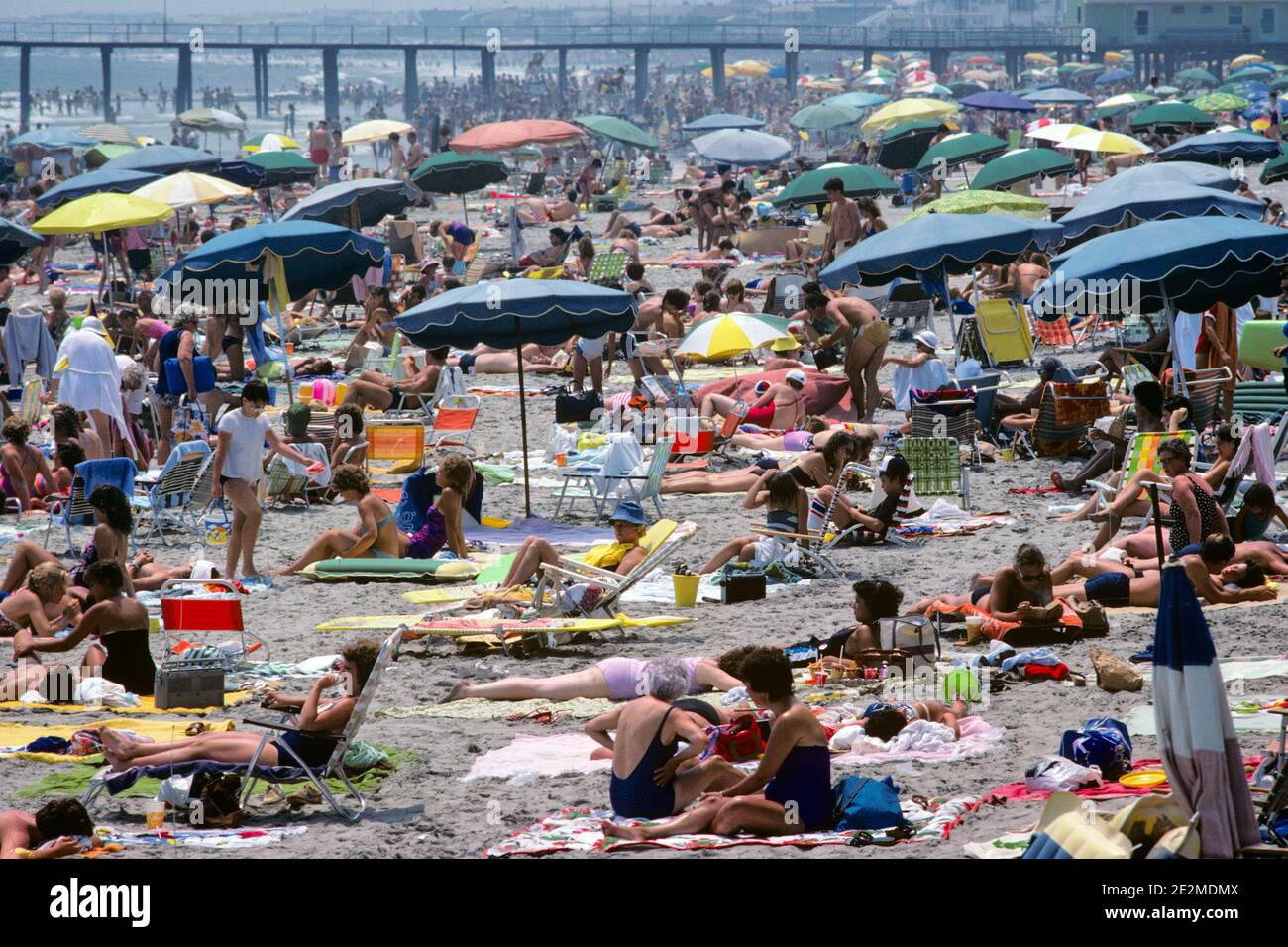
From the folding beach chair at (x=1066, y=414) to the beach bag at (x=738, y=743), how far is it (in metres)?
6.56

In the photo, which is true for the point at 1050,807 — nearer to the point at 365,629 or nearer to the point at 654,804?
the point at 654,804

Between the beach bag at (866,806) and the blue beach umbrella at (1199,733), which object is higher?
the blue beach umbrella at (1199,733)

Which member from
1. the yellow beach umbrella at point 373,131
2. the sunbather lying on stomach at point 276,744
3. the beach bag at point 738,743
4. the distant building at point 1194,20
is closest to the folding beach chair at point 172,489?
the sunbather lying on stomach at point 276,744

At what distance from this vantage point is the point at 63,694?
7.93m

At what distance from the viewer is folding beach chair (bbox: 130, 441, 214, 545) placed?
36.7 ft

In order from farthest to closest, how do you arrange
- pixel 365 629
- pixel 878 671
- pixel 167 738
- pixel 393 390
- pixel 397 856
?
pixel 393 390 < pixel 365 629 < pixel 878 671 < pixel 167 738 < pixel 397 856

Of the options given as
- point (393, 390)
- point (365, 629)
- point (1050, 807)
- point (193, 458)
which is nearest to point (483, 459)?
point (393, 390)

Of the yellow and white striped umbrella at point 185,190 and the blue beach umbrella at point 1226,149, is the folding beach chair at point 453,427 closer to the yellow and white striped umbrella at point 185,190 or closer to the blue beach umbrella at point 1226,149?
the yellow and white striped umbrella at point 185,190

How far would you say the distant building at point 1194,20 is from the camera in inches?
3413

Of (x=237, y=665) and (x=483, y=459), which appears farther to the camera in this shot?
(x=483, y=459)

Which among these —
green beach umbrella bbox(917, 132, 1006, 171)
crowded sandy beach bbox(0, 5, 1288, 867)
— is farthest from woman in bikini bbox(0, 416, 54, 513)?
green beach umbrella bbox(917, 132, 1006, 171)

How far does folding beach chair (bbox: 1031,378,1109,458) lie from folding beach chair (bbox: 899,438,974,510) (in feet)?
5.10
